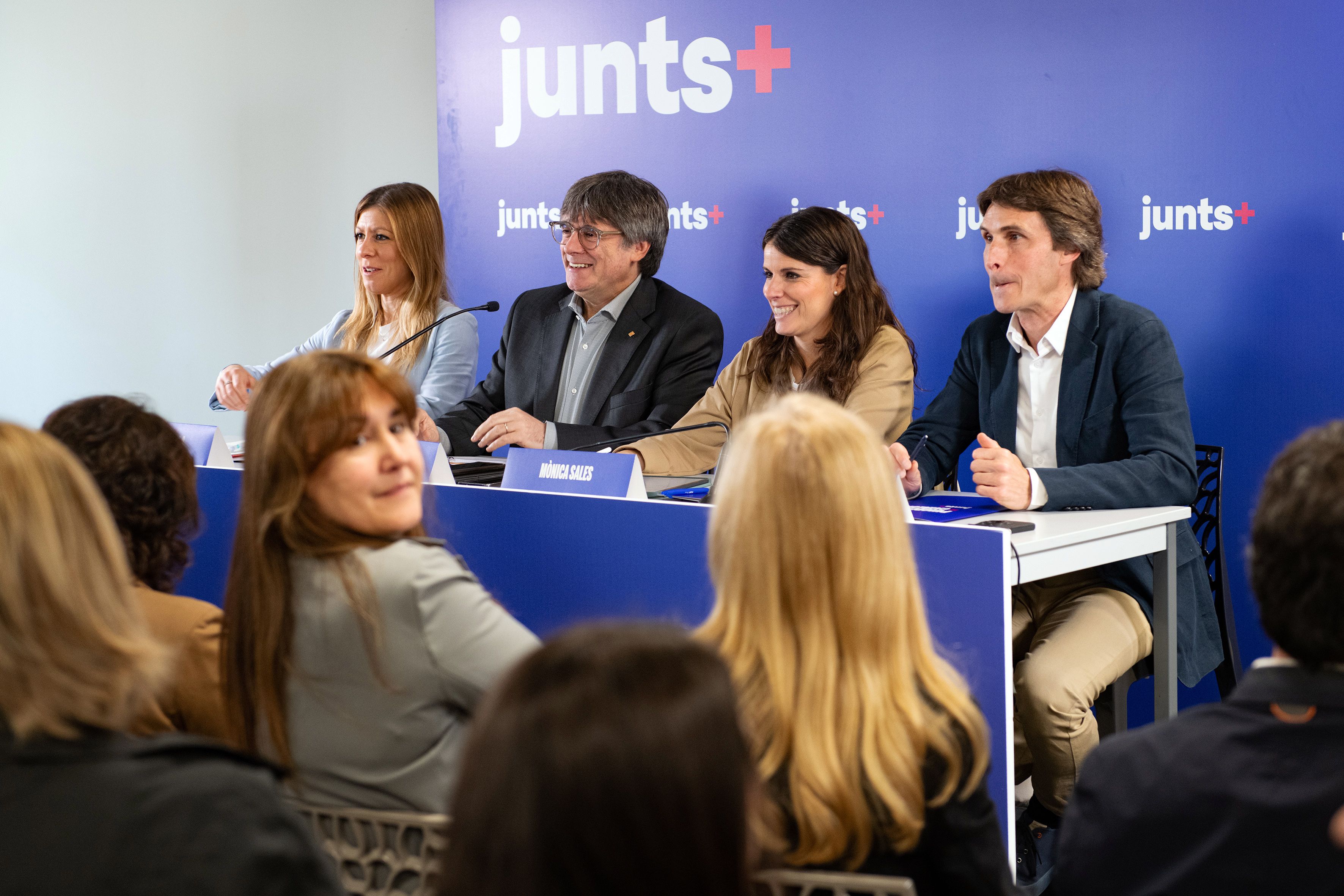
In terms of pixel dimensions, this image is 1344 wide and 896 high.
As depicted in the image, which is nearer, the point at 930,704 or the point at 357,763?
the point at 930,704

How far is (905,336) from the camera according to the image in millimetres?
3176

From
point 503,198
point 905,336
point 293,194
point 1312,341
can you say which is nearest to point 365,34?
point 293,194

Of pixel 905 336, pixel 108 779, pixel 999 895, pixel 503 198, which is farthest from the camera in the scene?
pixel 503 198

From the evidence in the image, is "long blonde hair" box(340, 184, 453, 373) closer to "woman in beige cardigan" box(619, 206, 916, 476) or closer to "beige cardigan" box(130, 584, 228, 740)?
"woman in beige cardigan" box(619, 206, 916, 476)

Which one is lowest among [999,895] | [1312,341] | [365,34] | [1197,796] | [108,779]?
[999,895]

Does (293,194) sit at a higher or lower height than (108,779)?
higher

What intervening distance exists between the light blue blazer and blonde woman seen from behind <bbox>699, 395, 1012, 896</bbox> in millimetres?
2601

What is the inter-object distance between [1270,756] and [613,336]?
2725mm

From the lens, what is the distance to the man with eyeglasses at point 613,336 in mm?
3531

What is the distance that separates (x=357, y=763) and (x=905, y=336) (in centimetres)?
211

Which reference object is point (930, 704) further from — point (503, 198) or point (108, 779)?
point (503, 198)

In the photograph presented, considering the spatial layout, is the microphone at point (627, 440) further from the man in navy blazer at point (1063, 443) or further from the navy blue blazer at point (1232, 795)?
the navy blue blazer at point (1232, 795)

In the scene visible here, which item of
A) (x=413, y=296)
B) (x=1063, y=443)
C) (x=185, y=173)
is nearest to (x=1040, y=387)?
(x=1063, y=443)

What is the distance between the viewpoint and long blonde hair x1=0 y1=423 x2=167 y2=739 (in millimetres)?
851
